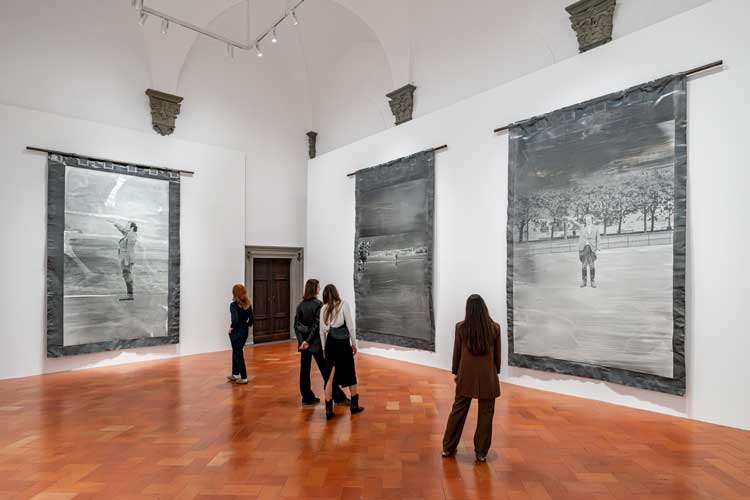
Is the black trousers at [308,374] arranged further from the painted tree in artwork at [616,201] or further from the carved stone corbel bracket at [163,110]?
the carved stone corbel bracket at [163,110]

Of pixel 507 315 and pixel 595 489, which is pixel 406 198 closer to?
pixel 507 315

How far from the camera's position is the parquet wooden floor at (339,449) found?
3408 millimetres

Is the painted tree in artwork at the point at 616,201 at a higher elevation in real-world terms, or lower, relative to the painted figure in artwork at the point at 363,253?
higher

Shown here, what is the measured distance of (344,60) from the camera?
11.3 metres

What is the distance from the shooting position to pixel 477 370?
3809mm

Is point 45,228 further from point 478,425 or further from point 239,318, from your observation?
point 478,425

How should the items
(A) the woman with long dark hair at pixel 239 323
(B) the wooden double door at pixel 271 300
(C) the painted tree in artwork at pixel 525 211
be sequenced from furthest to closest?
(B) the wooden double door at pixel 271 300 → (A) the woman with long dark hair at pixel 239 323 → (C) the painted tree in artwork at pixel 525 211

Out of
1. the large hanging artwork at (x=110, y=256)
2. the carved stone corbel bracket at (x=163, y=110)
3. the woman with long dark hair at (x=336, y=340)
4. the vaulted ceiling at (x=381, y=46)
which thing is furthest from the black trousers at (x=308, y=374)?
the carved stone corbel bracket at (x=163, y=110)

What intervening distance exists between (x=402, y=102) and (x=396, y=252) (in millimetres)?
3413

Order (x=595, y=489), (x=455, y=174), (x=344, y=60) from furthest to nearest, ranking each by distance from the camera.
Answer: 1. (x=344, y=60)
2. (x=455, y=174)
3. (x=595, y=489)

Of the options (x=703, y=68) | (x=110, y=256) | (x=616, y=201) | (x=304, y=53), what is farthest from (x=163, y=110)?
(x=703, y=68)

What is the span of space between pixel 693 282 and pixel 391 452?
13.5 ft

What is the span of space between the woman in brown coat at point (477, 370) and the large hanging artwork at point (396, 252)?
4.19 metres

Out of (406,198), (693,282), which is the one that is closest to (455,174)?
(406,198)
